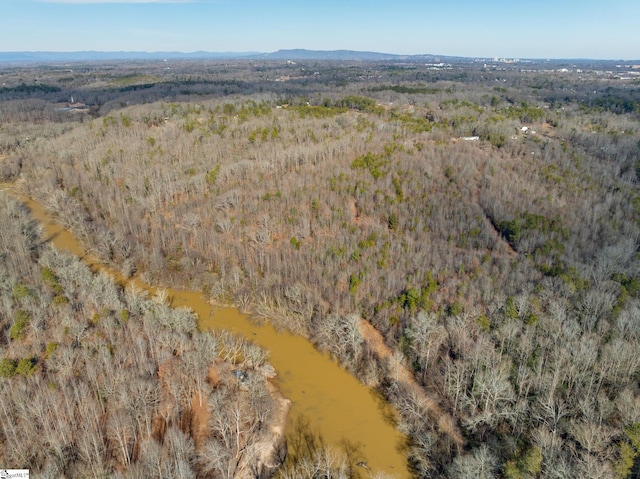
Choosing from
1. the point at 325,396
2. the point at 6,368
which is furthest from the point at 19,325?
the point at 325,396

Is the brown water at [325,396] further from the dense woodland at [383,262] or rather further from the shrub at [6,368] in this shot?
the shrub at [6,368]

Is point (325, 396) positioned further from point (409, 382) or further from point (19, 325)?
point (19, 325)

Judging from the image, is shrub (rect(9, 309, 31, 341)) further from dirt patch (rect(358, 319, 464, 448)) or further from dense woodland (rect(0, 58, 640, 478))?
dirt patch (rect(358, 319, 464, 448))

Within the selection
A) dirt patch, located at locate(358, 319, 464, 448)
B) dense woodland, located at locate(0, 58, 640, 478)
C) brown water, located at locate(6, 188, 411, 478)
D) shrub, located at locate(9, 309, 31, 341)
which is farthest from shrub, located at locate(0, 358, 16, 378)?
dirt patch, located at locate(358, 319, 464, 448)

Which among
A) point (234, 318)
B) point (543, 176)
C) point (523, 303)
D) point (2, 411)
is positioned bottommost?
point (234, 318)

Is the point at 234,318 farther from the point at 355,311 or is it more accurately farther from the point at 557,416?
the point at 557,416

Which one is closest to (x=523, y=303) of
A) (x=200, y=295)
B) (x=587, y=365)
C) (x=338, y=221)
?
(x=587, y=365)
